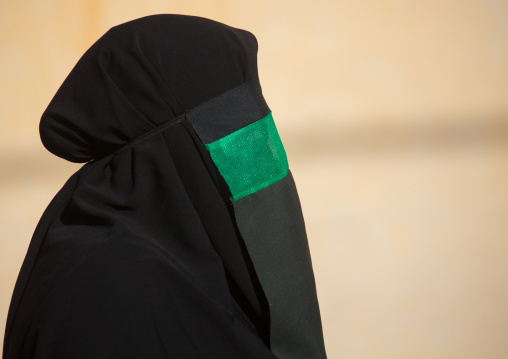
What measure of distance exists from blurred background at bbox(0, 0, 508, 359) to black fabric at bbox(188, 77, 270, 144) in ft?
2.84

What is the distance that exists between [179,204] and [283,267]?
0.21m

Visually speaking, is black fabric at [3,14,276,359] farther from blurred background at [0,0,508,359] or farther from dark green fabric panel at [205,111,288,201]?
blurred background at [0,0,508,359]

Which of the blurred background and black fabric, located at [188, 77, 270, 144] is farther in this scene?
the blurred background

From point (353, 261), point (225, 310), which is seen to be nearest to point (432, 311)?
point (353, 261)

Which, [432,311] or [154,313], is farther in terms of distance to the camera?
[432,311]

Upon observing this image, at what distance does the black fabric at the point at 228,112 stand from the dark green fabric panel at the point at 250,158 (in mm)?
11

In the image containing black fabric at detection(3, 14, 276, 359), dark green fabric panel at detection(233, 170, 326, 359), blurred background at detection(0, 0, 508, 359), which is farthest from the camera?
blurred background at detection(0, 0, 508, 359)

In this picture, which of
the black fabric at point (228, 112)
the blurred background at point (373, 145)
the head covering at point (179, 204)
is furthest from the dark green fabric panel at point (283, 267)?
the blurred background at point (373, 145)

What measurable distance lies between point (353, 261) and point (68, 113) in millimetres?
1187

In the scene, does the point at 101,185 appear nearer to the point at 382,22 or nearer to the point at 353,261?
the point at 353,261

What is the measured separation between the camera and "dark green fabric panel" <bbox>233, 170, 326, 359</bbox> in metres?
0.99

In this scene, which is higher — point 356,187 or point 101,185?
point 101,185

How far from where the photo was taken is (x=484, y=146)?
200 cm

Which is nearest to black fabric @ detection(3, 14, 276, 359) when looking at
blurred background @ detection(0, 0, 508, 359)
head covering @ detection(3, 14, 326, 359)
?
head covering @ detection(3, 14, 326, 359)
